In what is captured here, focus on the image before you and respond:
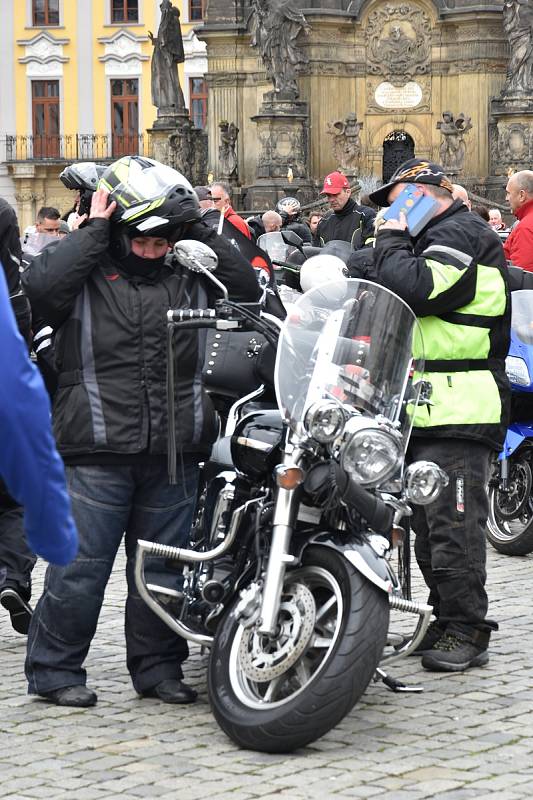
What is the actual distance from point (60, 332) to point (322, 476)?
1326 mm

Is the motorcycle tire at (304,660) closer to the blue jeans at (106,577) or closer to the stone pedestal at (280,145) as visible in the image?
the blue jeans at (106,577)

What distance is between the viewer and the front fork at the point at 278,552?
614 cm

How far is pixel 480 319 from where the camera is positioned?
7590 millimetres

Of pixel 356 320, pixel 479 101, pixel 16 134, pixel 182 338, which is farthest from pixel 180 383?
pixel 16 134

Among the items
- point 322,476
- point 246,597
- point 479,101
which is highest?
point 479,101

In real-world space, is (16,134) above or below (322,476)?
above

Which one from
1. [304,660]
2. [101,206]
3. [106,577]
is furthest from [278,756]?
[101,206]

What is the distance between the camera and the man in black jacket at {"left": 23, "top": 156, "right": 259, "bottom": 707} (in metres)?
6.85

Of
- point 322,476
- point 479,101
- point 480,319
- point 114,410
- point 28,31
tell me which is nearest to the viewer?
point 322,476

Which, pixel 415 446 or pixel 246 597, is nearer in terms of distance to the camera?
pixel 246 597

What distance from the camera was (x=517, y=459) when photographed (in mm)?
11297

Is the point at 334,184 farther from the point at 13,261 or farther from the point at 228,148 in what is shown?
the point at 228,148

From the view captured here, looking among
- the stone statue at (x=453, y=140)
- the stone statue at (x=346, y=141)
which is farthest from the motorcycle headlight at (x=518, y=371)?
the stone statue at (x=346, y=141)

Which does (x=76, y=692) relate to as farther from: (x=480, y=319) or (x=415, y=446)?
(x=480, y=319)
